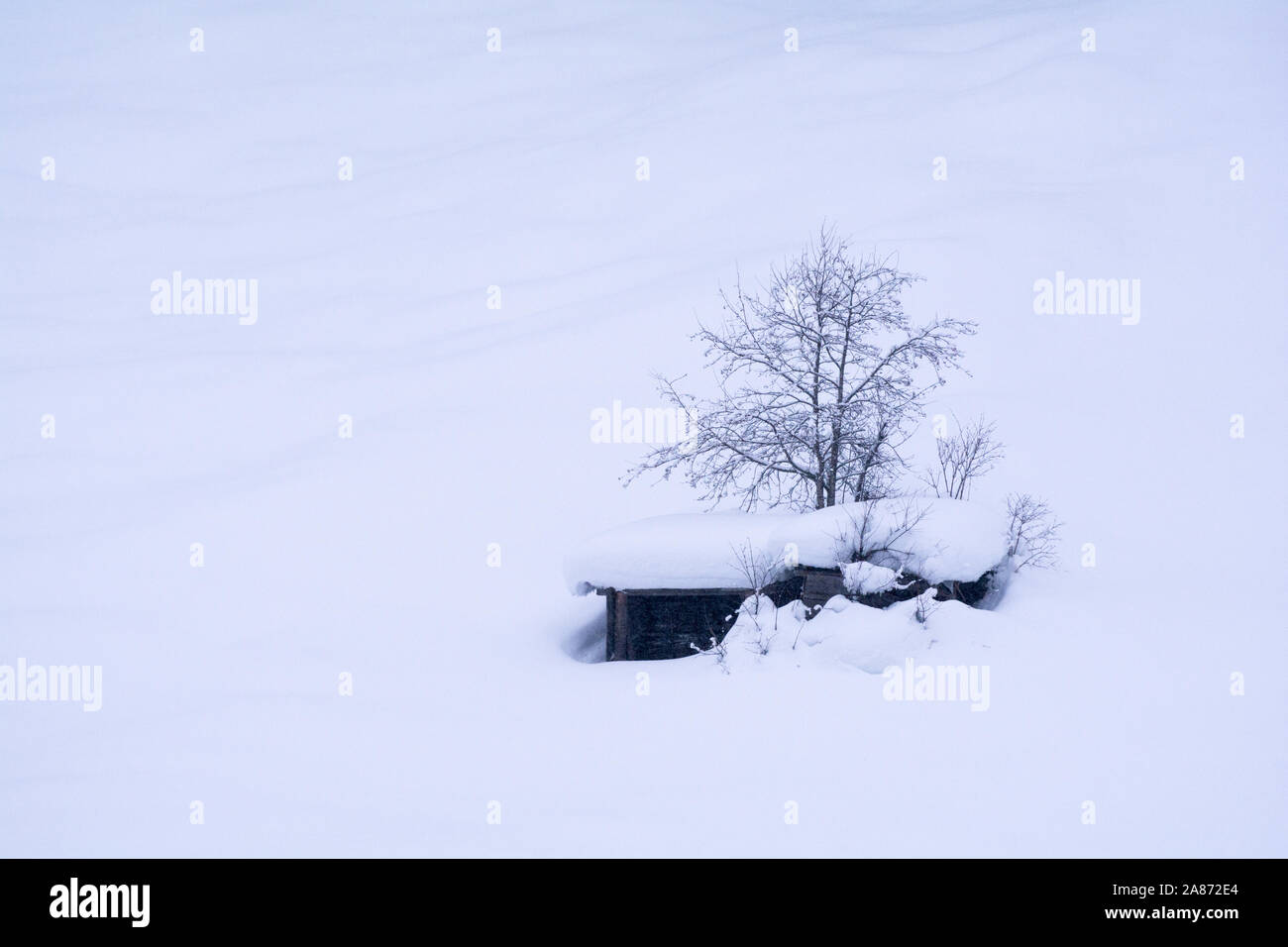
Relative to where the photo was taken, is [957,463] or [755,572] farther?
[957,463]

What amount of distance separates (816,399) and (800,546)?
14.9 feet

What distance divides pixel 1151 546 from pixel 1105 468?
21.2ft

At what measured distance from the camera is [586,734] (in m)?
10.1

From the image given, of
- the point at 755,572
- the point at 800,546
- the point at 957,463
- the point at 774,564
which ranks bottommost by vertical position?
the point at 755,572

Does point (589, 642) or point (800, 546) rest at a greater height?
point (800, 546)

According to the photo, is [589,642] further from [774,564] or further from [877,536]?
[877,536]

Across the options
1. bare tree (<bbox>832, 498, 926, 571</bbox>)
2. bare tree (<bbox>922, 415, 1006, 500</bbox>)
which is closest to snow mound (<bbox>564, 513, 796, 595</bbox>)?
bare tree (<bbox>832, 498, 926, 571</bbox>)

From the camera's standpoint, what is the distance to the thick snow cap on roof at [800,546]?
41.6 feet

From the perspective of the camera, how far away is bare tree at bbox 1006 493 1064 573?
559 inches

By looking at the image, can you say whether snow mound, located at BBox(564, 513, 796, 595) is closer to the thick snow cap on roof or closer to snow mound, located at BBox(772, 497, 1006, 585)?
the thick snow cap on roof

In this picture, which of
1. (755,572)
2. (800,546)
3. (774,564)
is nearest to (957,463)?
(800,546)

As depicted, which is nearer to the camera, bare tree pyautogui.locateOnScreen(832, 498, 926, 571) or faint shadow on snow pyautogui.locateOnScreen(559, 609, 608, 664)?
bare tree pyautogui.locateOnScreen(832, 498, 926, 571)

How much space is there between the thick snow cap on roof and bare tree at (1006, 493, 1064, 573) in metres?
0.56

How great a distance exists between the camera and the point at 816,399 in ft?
55.6
